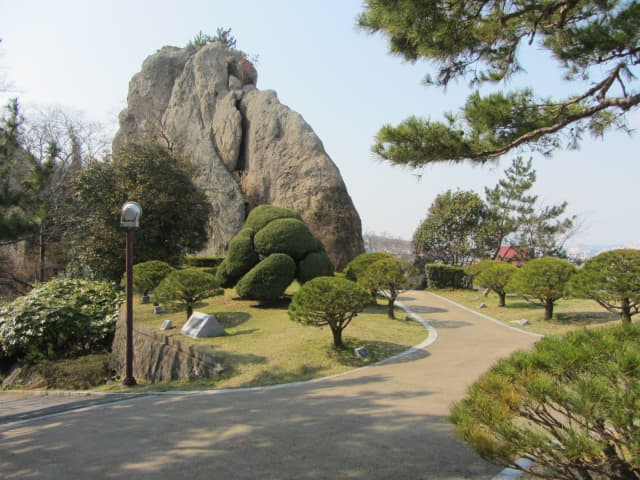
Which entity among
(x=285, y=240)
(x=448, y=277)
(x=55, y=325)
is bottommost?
(x=55, y=325)

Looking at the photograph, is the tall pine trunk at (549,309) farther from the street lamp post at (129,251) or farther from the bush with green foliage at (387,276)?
the street lamp post at (129,251)

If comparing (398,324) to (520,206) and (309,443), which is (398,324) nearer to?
(309,443)

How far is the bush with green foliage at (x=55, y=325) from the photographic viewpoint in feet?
31.0

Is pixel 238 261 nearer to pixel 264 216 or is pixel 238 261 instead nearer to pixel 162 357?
pixel 264 216

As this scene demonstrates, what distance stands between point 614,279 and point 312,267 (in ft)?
22.8

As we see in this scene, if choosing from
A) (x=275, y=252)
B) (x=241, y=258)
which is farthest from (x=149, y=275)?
(x=275, y=252)

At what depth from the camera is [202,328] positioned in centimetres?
857

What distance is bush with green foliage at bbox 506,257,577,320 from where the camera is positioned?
1013 cm

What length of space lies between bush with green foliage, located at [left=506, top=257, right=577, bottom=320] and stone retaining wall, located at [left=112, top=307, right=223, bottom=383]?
788cm

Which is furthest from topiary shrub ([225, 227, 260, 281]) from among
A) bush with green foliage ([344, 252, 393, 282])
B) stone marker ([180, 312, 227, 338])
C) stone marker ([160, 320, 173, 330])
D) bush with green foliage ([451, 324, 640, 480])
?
bush with green foliage ([451, 324, 640, 480])

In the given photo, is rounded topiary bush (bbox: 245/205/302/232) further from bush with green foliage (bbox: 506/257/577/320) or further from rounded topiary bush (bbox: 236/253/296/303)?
bush with green foliage (bbox: 506/257/577/320)

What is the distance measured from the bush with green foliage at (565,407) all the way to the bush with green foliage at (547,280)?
28.9 ft

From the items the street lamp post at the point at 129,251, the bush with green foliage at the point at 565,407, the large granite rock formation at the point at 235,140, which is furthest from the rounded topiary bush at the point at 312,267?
the bush with green foliage at the point at 565,407

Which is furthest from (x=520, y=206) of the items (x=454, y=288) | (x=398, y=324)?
(x=398, y=324)
